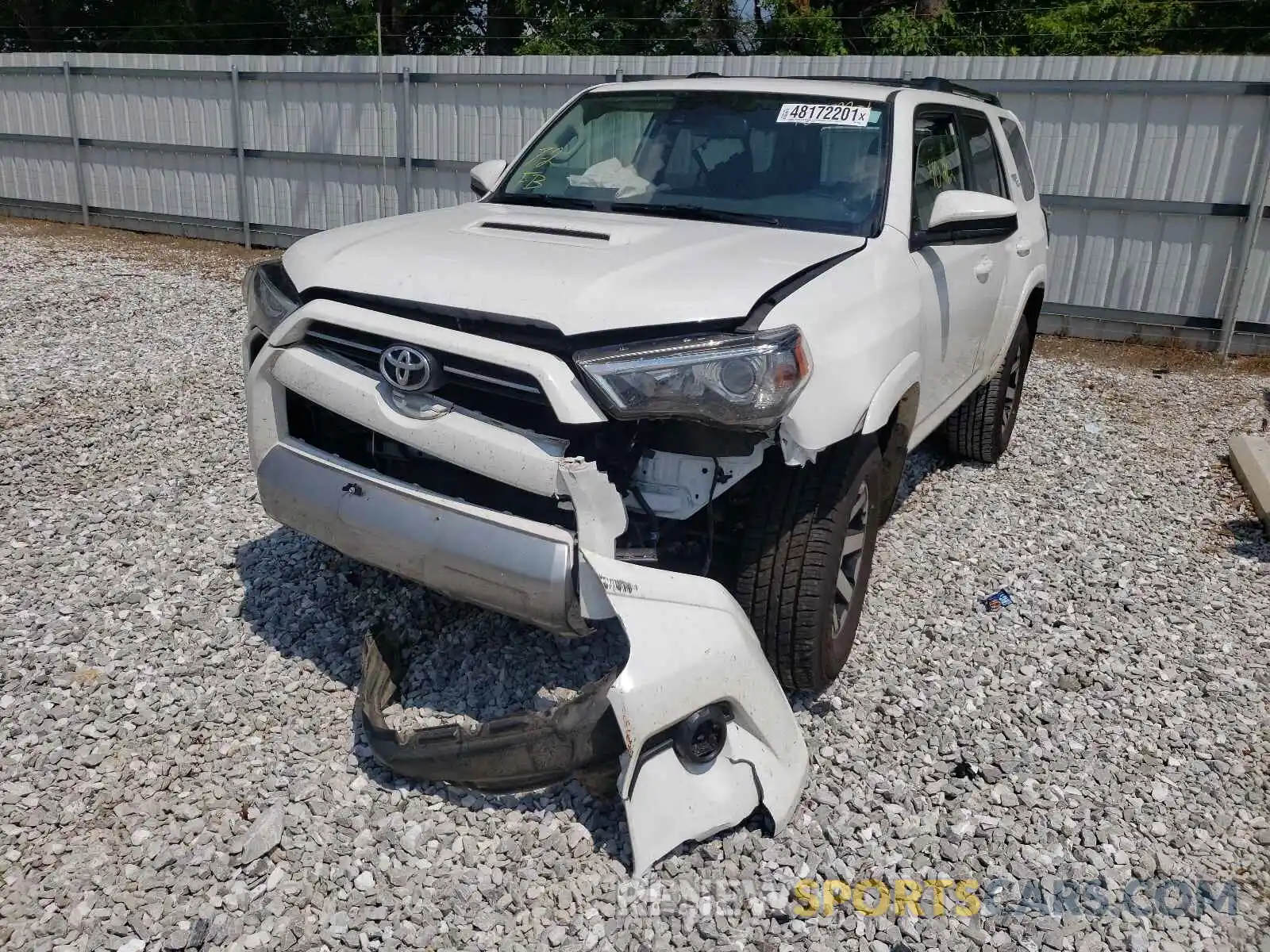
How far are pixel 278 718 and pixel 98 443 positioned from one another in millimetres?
2970

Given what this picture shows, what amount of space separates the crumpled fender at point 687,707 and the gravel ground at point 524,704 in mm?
148

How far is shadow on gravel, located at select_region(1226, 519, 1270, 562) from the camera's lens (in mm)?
4805

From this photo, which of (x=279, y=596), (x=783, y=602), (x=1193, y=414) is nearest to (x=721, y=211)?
(x=783, y=602)

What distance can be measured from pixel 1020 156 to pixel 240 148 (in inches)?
392

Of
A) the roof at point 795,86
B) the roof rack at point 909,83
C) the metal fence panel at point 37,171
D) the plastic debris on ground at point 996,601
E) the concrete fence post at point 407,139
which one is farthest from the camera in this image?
the metal fence panel at point 37,171

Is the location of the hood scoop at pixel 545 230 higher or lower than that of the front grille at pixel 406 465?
higher

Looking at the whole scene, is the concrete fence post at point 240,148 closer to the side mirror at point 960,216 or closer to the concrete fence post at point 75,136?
the concrete fence post at point 75,136

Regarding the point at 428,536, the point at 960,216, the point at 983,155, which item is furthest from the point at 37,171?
the point at 960,216

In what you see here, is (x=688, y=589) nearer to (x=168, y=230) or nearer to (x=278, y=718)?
(x=278, y=718)

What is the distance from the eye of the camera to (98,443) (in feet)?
17.7

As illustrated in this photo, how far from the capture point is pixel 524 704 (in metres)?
3.25

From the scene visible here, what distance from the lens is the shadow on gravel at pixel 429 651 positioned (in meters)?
2.86

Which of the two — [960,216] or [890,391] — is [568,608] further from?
[960,216]

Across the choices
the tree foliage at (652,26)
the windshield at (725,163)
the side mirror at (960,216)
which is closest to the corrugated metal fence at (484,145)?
the tree foliage at (652,26)
